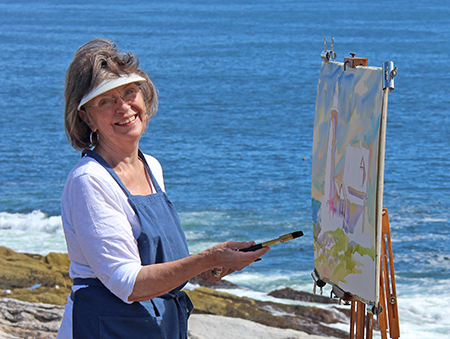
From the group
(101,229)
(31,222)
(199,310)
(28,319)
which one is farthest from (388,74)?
(31,222)

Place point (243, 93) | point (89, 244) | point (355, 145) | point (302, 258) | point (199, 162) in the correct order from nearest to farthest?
point (89, 244)
point (355, 145)
point (302, 258)
point (199, 162)
point (243, 93)

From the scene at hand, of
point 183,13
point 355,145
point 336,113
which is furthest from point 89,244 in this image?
point 183,13

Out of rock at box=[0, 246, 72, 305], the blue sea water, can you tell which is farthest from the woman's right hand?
the blue sea water

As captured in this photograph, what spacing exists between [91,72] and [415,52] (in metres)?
38.4

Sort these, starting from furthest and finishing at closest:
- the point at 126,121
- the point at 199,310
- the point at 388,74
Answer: the point at 199,310, the point at 388,74, the point at 126,121

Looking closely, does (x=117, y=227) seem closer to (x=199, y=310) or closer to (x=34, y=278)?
(x=199, y=310)

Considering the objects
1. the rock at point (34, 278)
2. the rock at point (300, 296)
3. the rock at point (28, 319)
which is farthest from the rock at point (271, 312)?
the rock at point (28, 319)

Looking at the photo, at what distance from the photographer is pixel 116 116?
220cm

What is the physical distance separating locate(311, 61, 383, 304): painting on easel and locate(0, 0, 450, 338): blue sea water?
13.4ft

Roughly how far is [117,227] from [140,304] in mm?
302

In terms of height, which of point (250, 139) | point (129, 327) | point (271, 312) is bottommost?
point (271, 312)

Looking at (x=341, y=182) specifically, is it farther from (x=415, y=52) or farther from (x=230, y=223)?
(x=415, y=52)

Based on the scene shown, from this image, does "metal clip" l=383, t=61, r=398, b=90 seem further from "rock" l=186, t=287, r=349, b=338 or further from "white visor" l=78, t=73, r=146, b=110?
"rock" l=186, t=287, r=349, b=338

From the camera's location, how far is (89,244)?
198 centimetres
